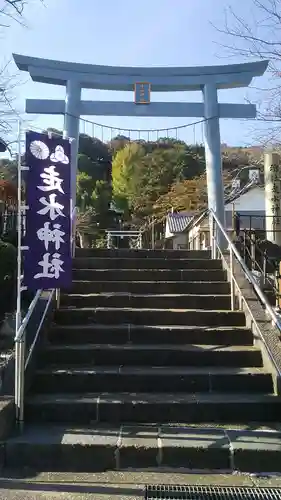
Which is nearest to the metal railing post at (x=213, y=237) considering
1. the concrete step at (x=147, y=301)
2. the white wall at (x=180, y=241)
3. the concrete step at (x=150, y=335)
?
the concrete step at (x=147, y=301)

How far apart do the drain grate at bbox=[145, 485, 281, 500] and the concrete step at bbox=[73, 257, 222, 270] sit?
4.55 meters

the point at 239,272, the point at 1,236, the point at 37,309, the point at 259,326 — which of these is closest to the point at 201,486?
the point at 259,326

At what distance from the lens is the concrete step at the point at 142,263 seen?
25.1 ft

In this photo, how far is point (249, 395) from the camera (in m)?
4.72

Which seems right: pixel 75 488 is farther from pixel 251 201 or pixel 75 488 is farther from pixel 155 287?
pixel 251 201

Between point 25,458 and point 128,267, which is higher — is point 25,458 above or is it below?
below

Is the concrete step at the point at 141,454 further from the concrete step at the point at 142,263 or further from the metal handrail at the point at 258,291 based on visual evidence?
the concrete step at the point at 142,263

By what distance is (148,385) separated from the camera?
4.88 meters

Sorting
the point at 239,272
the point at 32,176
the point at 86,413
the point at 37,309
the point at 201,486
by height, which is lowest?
the point at 201,486

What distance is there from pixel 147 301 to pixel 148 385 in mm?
1761

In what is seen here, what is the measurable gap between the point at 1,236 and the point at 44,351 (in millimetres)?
8496

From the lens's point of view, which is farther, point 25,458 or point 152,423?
point 152,423

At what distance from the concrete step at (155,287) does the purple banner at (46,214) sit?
1.97 meters

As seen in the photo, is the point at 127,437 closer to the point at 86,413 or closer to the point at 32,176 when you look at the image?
the point at 86,413
